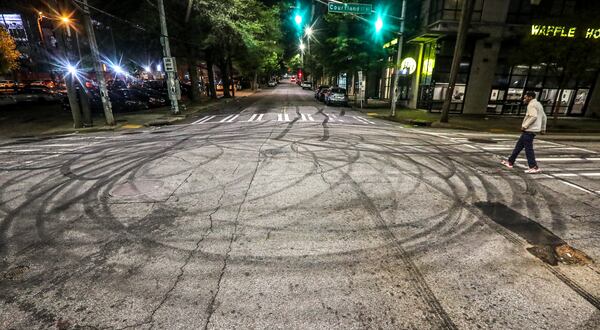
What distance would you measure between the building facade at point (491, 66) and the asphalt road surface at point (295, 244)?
14.0 meters

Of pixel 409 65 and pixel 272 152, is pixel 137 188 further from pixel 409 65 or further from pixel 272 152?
pixel 409 65

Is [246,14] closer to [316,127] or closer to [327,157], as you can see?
[316,127]

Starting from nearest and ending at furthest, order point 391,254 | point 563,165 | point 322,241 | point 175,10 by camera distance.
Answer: point 391,254, point 322,241, point 563,165, point 175,10

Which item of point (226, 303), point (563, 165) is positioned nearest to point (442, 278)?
point (226, 303)

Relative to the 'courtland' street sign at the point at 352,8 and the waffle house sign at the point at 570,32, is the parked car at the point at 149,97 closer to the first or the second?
the 'courtland' street sign at the point at 352,8

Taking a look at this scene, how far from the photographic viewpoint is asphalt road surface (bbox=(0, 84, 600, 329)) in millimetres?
2773

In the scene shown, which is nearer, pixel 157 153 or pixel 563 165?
pixel 563 165

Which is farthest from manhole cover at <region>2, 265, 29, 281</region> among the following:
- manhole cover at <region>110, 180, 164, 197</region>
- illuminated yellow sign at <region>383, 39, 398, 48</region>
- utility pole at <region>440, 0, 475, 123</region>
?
illuminated yellow sign at <region>383, 39, 398, 48</region>

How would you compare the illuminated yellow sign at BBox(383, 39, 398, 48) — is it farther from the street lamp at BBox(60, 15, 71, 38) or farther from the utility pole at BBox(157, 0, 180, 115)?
the street lamp at BBox(60, 15, 71, 38)

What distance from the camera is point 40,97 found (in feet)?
85.4

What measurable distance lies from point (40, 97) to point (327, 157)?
3116 centimetres

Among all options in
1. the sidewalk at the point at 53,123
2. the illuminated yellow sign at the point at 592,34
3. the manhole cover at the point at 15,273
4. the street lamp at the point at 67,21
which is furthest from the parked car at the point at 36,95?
the illuminated yellow sign at the point at 592,34

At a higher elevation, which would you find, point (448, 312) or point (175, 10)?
point (175, 10)

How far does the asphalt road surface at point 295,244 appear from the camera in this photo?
2.77 m
